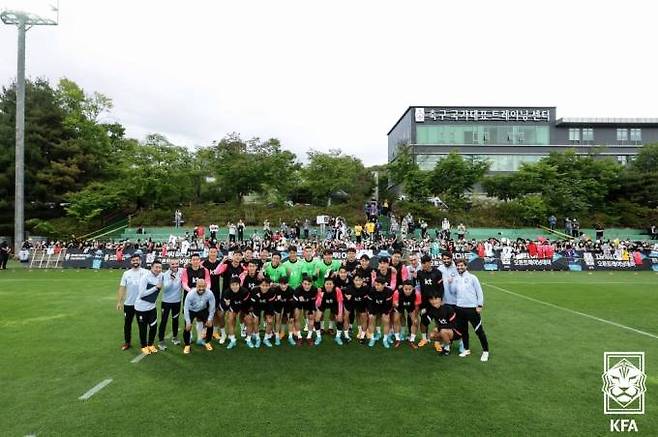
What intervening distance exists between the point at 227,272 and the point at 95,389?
148 inches

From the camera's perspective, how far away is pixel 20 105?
27344 mm

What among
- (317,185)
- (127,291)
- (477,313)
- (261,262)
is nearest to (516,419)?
(477,313)

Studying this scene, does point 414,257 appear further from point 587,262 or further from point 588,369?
point 587,262

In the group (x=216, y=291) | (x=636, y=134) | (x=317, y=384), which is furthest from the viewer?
(x=636, y=134)

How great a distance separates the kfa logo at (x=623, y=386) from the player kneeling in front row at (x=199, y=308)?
22.3 feet

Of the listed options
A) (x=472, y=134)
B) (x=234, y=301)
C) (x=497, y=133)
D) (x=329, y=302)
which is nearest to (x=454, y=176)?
(x=472, y=134)

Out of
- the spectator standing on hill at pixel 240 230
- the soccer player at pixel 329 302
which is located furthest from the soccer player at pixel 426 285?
the spectator standing on hill at pixel 240 230

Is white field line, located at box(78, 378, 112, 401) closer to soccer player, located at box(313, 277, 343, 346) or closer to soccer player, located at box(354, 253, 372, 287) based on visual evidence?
soccer player, located at box(313, 277, 343, 346)

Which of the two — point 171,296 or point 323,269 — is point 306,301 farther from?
point 171,296

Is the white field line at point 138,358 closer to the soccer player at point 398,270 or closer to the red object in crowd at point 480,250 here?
the soccer player at point 398,270

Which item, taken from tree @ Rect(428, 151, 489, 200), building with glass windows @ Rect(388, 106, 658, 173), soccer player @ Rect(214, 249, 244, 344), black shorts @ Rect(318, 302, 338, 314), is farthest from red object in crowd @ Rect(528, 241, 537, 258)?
building with glass windows @ Rect(388, 106, 658, 173)

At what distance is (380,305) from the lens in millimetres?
9031

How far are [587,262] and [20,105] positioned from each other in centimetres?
3650

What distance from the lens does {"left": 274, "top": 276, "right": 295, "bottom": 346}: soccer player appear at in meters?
9.08
